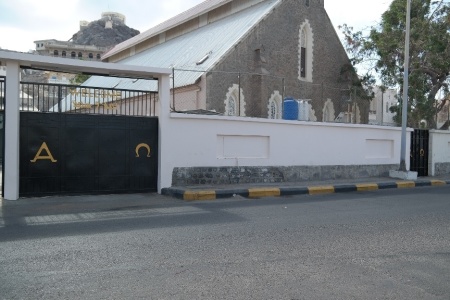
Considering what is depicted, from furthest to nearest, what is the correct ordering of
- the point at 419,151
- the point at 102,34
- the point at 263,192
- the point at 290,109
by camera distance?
1. the point at 102,34
2. the point at 419,151
3. the point at 290,109
4. the point at 263,192

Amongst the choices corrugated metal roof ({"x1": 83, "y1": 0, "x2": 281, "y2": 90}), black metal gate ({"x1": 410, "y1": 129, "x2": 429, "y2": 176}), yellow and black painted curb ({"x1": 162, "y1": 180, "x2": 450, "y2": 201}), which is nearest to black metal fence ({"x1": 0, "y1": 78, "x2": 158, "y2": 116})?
yellow and black painted curb ({"x1": 162, "y1": 180, "x2": 450, "y2": 201})

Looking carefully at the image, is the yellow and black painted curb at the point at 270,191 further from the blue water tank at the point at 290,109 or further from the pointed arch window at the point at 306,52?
the pointed arch window at the point at 306,52

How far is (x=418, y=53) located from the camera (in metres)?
22.8

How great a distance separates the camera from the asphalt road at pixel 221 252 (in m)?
4.33

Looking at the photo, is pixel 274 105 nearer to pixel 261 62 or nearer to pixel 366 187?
pixel 261 62

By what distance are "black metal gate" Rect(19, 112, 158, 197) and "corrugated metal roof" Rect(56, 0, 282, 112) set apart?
24.1ft

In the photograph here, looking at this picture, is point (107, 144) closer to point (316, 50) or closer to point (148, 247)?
point (148, 247)

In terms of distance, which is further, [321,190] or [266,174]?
[266,174]

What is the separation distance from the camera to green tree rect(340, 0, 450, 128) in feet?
70.8

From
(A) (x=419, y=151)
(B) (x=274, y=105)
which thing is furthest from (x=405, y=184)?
(B) (x=274, y=105)

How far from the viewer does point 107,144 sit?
37.3ft

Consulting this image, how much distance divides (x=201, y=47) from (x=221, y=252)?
20203mm

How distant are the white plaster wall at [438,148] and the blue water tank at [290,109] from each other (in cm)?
686

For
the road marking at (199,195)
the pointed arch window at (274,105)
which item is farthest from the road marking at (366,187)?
the pointed arch window at (274,105)
